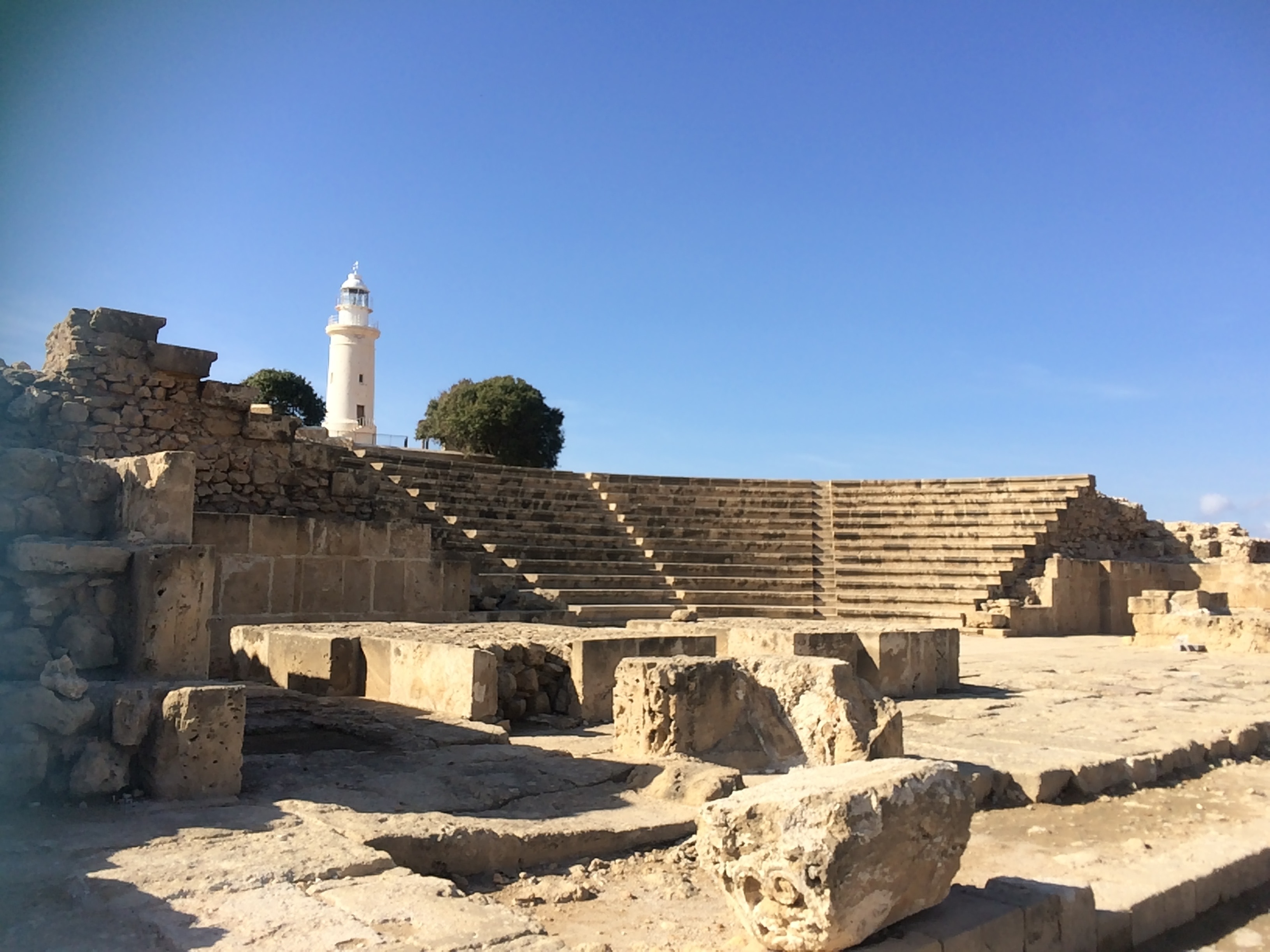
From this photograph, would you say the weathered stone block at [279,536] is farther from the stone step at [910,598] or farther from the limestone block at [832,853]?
the stone step at [910,598]

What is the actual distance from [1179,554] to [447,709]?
1855cm

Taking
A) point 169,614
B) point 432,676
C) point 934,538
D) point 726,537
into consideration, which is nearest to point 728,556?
point 726,537

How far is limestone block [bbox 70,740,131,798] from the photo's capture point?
3.89 metres

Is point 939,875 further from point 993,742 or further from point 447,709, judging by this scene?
point 447,709

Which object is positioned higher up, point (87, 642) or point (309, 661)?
point (87, 642)

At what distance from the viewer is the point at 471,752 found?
519 cm

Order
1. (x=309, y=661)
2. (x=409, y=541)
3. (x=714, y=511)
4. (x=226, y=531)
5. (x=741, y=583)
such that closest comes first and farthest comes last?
1. (x=309, y=661)
2. (x=226, y=531)
3. (x=409, y=541)
4. (x=741, y=583)
5. (x=714, y=511)

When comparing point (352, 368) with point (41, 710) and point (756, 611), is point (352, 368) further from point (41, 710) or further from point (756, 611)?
point (41, 710)

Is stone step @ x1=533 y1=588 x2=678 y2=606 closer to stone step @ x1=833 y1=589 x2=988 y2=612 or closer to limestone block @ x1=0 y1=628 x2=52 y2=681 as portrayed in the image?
stone step @ x1=833 y1=589 x2=988 y2=612

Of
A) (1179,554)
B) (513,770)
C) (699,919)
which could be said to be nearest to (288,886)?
(699,919)

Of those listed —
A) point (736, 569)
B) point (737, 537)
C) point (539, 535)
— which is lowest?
point (736, 569)

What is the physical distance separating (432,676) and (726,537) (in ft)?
42.7

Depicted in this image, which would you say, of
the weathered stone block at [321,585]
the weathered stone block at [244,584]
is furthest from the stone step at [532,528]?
the weathered stone block at [244,584]

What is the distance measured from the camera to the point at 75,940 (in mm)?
2648
